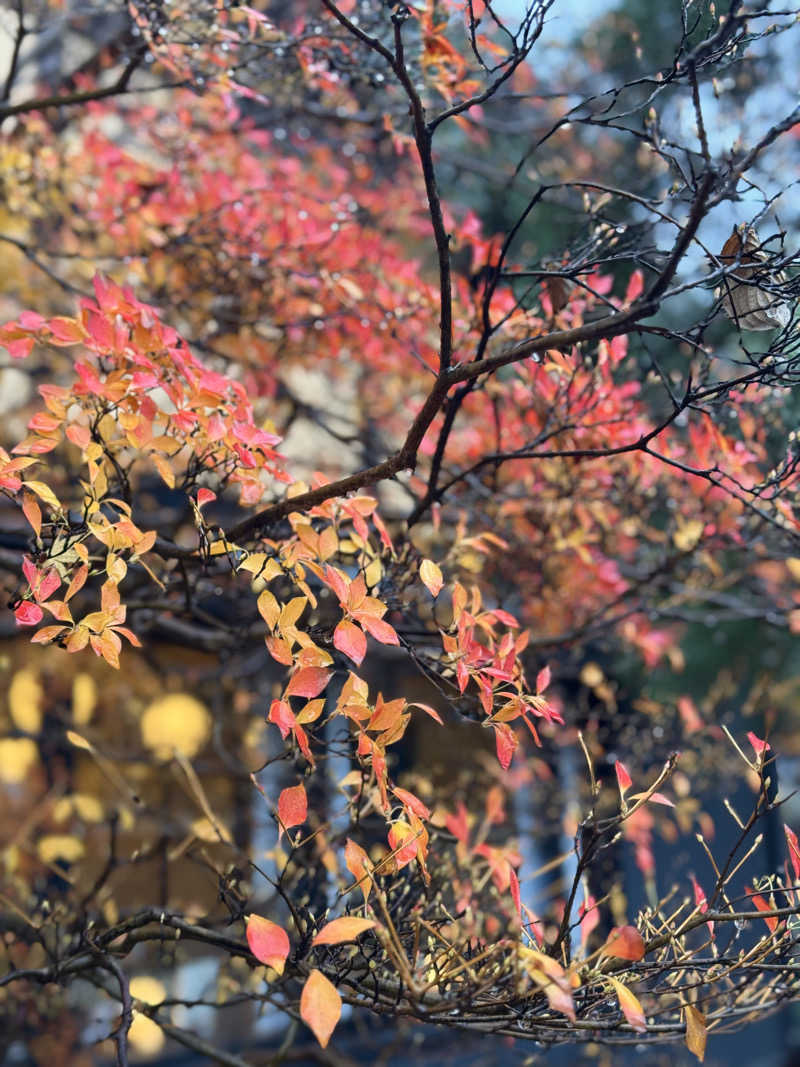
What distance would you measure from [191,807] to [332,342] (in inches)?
184

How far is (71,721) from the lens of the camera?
18.6ft

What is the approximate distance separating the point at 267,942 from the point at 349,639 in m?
0.53

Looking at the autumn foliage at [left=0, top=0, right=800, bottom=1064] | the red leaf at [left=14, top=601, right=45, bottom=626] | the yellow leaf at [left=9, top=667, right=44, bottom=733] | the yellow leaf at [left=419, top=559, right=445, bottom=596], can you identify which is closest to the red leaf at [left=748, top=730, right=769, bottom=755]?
the autumn foliage at [left=0, top=0, right=800, bottom=1064]

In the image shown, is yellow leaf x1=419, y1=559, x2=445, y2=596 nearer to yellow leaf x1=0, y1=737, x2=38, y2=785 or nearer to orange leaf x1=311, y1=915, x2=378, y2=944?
orange leaf x1=311, y1=915, x2=378, y2=944

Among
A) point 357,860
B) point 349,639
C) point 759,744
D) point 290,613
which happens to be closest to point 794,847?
point 759,744

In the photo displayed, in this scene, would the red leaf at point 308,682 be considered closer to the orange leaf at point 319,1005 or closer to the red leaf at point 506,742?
the red leaf at point 506,742

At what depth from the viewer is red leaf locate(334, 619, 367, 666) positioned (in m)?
1.67

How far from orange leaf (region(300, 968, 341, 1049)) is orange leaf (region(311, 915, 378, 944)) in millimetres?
52

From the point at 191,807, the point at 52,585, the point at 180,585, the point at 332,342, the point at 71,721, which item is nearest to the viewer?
the point at 52,585

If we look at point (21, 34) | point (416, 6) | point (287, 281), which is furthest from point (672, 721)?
point (21, 34)

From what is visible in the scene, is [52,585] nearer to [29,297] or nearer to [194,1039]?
[194,1039]

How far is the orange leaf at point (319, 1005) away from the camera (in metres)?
1.43

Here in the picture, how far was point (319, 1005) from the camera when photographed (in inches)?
57.5

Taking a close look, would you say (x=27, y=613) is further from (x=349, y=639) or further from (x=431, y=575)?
(x=431, y=575)
